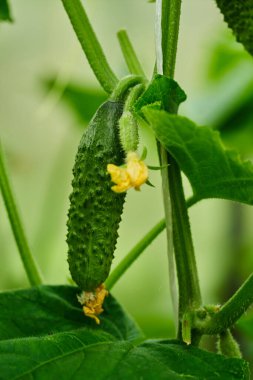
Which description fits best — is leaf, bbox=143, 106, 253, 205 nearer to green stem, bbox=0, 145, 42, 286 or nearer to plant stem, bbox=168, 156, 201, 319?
plant stem, bbox=168, 156, 201, 319

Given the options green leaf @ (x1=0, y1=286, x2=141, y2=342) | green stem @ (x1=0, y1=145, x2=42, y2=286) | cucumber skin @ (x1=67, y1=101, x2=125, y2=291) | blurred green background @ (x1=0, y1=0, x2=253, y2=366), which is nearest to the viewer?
cucumber skin @ (x1=67, y1=101, x2=125, y2=291)

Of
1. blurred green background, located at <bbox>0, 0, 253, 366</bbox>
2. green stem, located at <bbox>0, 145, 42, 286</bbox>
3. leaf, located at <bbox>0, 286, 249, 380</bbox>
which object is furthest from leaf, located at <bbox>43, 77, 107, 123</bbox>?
leaf, located at <bbox>0, 286, 249, 380</bbox>

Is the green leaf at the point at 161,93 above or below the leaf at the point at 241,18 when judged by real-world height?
below

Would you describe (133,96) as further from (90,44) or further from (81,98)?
(81,98)

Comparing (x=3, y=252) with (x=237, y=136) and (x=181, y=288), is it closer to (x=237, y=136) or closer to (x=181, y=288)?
(x=237, y=136)

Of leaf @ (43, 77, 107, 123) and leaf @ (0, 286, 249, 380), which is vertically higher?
leaf @ (43, 77, 107, 123)

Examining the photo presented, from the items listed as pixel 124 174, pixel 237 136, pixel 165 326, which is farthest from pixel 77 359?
pixel 165 326

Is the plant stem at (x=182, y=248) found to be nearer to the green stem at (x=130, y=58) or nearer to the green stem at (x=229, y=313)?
the green stem at (x=229, y=313)

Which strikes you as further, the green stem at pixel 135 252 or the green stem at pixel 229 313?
Answer: the green stem at pixel 135 252

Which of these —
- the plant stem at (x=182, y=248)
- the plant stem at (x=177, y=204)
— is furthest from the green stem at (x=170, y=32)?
the plant stem at (x=182, y=248)
